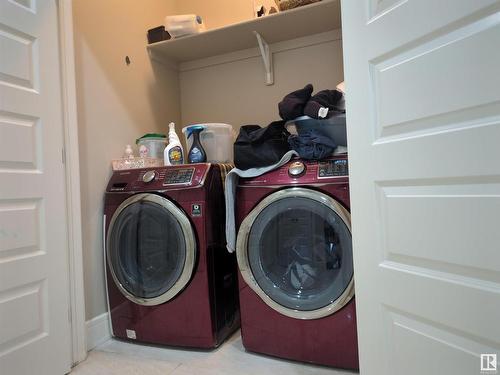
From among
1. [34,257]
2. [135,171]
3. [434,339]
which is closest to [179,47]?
[135,171]

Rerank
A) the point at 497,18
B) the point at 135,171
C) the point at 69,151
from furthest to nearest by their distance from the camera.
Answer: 1. the point at 135,171
2. the point at 69,151
3. the point at 497,18

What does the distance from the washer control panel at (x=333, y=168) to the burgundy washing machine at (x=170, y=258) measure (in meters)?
0.55

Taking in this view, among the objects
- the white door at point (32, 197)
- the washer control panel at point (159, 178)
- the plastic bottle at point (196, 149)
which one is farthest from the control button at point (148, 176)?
the white door at point (32, 197)

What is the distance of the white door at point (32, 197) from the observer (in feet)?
4.33

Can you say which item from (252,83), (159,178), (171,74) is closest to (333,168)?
(159,178)

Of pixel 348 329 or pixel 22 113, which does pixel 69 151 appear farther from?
pixel 348 329

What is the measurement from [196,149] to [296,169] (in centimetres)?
65

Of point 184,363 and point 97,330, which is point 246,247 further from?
point 97,330

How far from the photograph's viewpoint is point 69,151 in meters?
1.60

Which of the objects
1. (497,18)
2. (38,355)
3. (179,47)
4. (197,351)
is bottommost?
(197,351)

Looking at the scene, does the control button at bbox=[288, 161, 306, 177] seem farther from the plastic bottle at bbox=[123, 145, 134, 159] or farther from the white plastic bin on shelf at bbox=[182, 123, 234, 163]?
the plastic bottle at bbox=[123, 145, 134, 159]

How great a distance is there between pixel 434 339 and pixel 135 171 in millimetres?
1557

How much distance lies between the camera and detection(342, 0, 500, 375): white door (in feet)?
2.44

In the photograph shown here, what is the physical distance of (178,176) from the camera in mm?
1700
